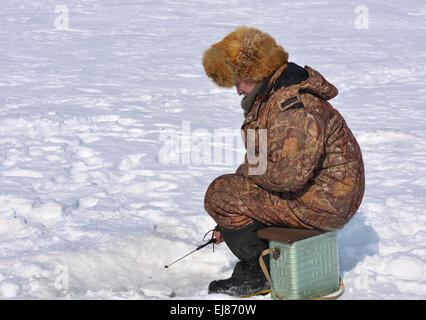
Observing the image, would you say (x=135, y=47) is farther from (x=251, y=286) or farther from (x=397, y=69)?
(x=251, y=286)

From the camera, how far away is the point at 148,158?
520cm

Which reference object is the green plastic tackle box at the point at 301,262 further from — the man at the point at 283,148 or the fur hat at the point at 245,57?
the fur hat at the point at 245,57

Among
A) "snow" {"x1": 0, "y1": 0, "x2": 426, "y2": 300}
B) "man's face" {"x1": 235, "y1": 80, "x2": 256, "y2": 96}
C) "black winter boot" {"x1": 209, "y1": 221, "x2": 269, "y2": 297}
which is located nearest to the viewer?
"man's face" {"x1": 235, "y1": 80, "x2": 256, "y2": 96}

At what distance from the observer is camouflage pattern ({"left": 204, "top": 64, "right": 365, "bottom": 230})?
7.91 ft

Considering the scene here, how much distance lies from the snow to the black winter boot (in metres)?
0.09

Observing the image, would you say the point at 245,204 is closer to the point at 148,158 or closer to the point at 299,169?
the point at 299,169

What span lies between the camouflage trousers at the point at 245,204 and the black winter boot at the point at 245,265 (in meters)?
0.04

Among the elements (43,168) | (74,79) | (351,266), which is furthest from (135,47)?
(351,266)

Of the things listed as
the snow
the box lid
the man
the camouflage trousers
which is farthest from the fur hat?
the snow

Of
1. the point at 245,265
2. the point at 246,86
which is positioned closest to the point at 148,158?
the point at 245,265

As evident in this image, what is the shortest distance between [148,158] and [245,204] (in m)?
→ 2.62

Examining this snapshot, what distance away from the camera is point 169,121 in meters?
6.52

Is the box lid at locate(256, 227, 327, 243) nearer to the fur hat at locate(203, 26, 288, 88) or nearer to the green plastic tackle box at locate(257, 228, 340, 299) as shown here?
the green plastic tackle box at locate(257, 228, 340, 299)

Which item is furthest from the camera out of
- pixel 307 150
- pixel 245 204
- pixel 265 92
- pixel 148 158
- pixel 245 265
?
pixel 148 158
